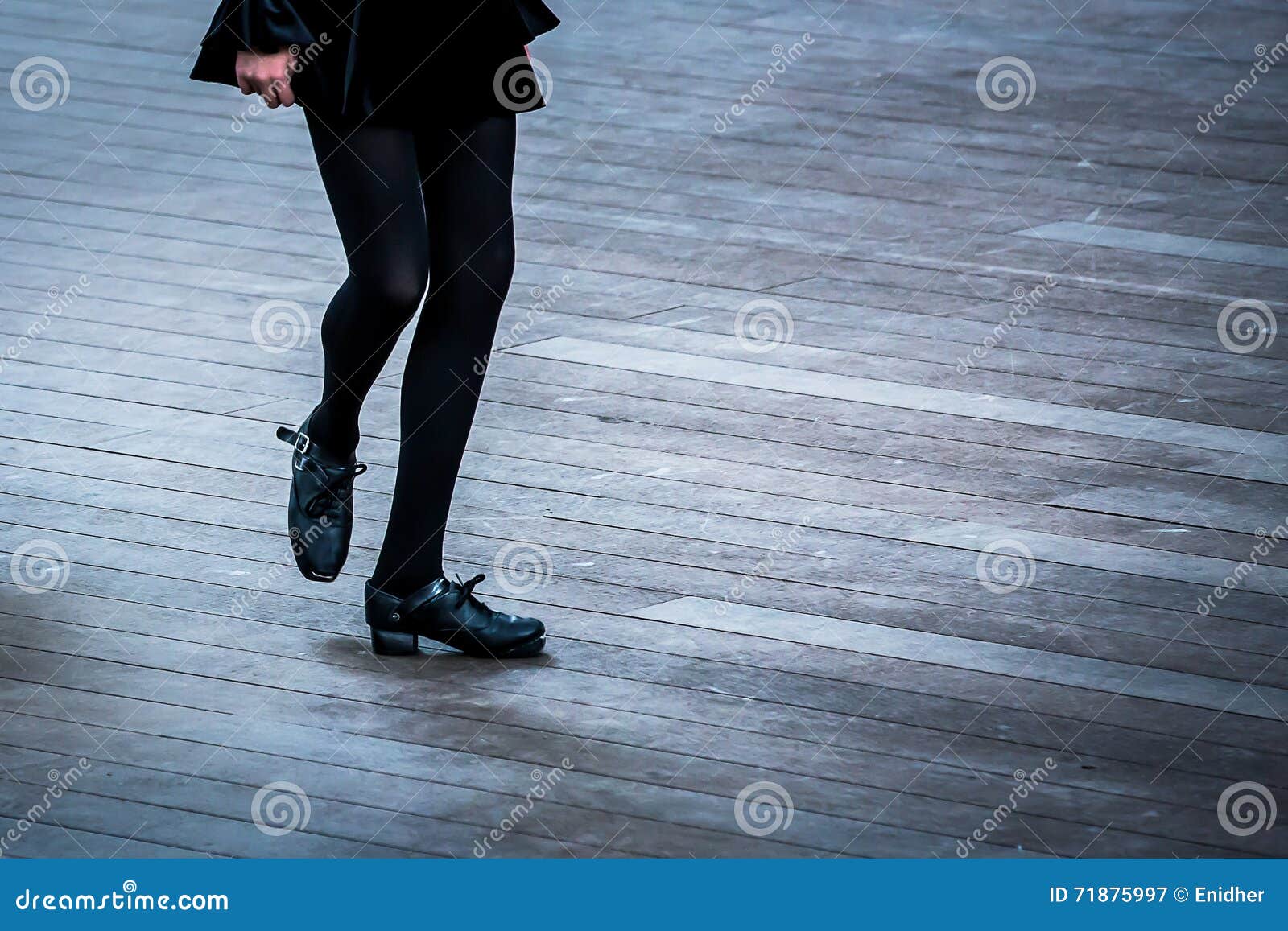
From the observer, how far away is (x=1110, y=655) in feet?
9.97

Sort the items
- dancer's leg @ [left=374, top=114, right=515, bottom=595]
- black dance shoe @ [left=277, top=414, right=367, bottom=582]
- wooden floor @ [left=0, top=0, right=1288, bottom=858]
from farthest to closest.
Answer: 1. black dance shoe @ [left=277, top=414, right=367, bottom=582]
2. dancer's leg @ [left=374, top=114, right=515, bottom=595]
3. wooden floor @ [left=0, top=0, right=1288, bottom=858]

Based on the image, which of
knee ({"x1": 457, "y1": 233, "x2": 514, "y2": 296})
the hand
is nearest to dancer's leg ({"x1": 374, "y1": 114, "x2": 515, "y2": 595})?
knee ({"x1": 457, "y1": 233, "x2": 514, "y2": 296})

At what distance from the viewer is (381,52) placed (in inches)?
107

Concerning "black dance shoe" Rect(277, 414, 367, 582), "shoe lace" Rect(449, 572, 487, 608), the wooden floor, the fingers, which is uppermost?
the fingers

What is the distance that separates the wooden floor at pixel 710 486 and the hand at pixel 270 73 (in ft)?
2.87

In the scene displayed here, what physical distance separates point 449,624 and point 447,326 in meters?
0.47

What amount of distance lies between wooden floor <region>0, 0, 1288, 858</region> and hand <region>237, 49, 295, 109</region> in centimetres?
88

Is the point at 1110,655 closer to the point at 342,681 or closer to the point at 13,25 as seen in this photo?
the point at 342,681

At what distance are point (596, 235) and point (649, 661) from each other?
239cm

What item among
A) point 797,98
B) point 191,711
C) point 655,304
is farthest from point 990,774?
point 797,98

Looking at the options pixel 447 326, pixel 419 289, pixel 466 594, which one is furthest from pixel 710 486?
pixel 419 289

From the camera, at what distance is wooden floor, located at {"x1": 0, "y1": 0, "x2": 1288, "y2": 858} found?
262 centimetres

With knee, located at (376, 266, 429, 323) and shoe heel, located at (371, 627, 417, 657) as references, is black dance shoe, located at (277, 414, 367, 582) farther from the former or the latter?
knee, located at (376, 266, 429, 323)

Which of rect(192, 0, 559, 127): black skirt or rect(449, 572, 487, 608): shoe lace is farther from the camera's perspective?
rect(449, 572, 487, 608): shoe lace
